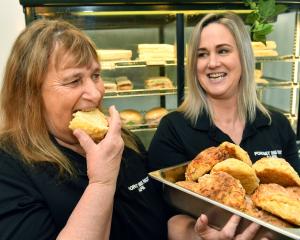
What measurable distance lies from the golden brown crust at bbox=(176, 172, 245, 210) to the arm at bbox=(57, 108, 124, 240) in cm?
25

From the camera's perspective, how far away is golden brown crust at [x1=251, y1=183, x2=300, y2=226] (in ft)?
2.63

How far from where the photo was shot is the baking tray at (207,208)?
754 mm

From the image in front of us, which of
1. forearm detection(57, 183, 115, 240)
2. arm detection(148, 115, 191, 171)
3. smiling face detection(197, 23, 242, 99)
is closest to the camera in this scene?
forearm detection(57, 183, 115, 240)

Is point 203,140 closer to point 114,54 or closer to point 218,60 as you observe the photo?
point 218,60

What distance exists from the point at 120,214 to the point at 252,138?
2.58 feet

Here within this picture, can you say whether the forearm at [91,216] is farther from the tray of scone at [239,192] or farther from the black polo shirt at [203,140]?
the black polo shirt at [203,140]

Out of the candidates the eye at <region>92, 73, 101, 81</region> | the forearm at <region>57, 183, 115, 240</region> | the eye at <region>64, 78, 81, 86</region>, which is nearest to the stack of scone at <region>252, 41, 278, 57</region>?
the eye at <region>92, 73, 101, 81</region>

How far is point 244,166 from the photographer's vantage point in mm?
973

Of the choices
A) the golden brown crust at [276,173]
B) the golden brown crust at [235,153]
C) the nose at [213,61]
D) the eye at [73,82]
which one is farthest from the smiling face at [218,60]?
the eye at [73,82]

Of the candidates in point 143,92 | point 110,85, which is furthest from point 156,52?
point 110,85

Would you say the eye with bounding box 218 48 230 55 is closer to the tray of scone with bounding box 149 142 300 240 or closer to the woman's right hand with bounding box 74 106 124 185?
the tray of scone with bounding box 149 142 300 240

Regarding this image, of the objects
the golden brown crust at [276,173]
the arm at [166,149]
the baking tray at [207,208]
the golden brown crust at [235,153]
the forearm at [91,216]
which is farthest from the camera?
the arm at [166,149]

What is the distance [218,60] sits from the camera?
5.14 feet

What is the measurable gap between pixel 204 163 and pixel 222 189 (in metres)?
0.17
